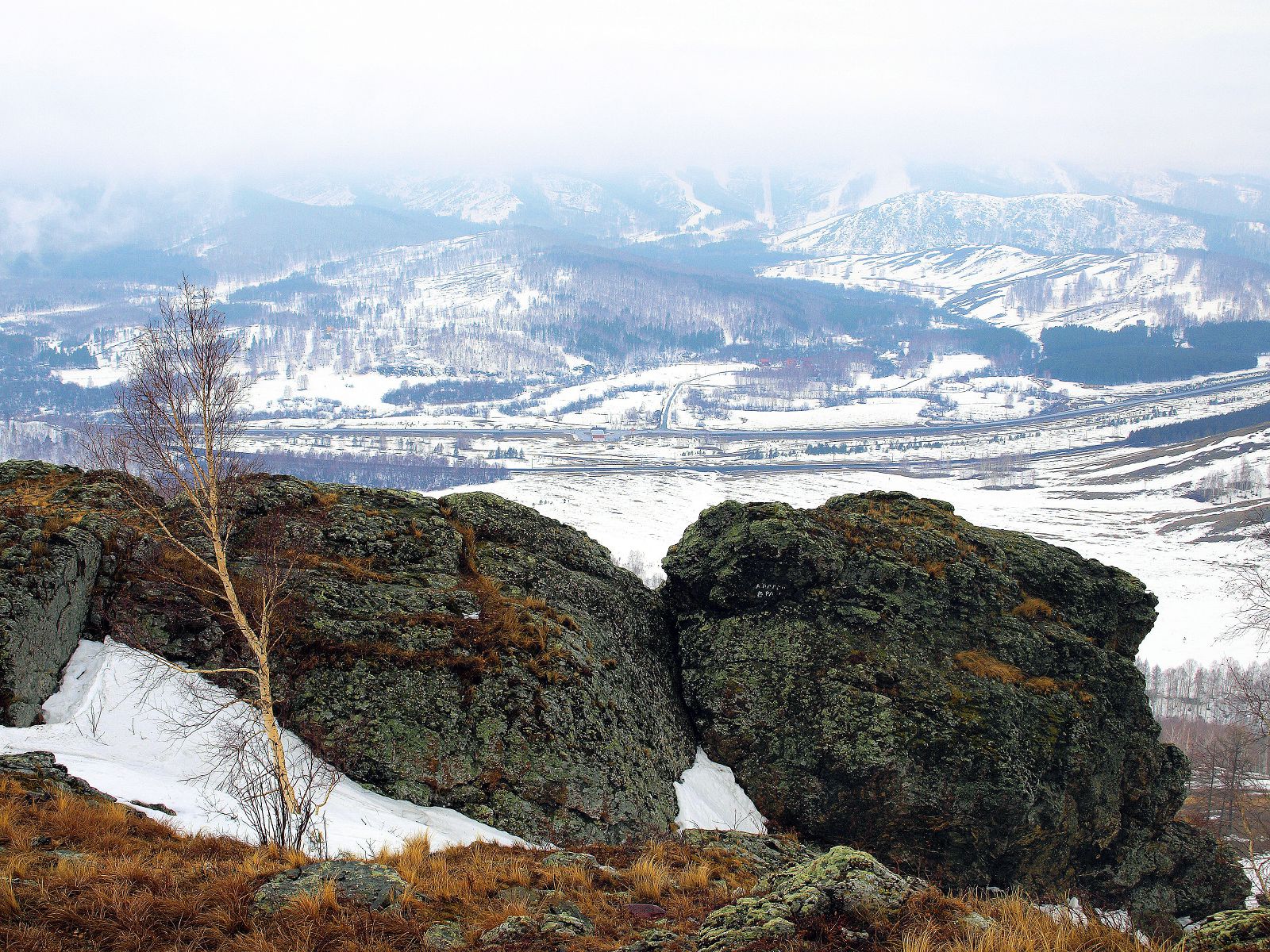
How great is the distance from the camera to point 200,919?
7.19 m

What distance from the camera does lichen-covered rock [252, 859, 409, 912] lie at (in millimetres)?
7629

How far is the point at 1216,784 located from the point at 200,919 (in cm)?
6144

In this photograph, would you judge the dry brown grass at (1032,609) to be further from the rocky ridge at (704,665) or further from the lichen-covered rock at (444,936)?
the lichen-covered rock at (444,936)

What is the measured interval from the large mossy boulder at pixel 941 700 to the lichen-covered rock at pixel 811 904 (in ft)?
28.0

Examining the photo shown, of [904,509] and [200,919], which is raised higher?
[904,509]

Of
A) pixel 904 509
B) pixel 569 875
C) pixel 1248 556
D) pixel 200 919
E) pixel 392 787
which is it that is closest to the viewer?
pixel 200 919

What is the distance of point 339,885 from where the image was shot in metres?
7.95

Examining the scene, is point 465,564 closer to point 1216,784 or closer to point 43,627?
point 43,627

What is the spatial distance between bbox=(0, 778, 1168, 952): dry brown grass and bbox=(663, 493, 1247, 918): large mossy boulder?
6665mm

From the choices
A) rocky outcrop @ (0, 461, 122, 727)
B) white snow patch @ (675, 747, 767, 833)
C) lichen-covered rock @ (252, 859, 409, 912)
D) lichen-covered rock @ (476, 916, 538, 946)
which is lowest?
white snow patch @ (675, 747, 767, 833)

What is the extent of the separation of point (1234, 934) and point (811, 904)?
351 centimetres

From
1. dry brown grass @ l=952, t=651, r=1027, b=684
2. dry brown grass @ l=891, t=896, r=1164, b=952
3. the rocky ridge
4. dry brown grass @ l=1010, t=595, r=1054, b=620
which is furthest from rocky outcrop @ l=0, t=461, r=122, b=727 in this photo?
dry brown grass @ l=1010, t=595, r=1054, b=620

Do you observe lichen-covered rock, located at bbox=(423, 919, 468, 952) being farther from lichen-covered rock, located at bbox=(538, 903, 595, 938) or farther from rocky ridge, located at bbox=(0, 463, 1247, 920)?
rocky ridge, located at bbox=(0, 463, 1247, 920)

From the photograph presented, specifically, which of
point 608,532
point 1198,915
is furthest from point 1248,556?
point 1198,915
